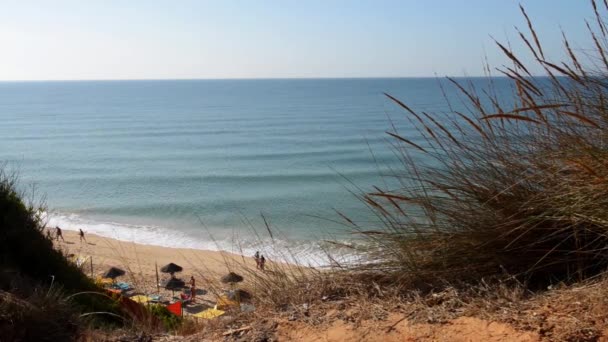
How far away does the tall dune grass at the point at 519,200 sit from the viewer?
2898 millimetres

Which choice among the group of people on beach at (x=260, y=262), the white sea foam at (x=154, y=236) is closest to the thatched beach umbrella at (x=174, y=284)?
the white sea foam at (x=154, y=236)

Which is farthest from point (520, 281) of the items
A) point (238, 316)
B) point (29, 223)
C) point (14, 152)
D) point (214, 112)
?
point (214, 112)

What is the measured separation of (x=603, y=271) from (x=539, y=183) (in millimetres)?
637

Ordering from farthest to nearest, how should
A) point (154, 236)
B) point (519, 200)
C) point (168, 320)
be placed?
point (154, 236), point (168, 320), point (519, 200)

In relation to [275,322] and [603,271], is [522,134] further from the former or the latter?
[275,322]

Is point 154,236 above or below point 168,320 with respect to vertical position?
below

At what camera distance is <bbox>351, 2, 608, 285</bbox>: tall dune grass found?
2.90 metres

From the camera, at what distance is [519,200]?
3211 mm

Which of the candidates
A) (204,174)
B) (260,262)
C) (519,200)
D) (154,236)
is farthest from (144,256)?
(519,200)

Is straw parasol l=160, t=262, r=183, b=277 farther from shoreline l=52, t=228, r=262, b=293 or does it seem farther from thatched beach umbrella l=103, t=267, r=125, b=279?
thatched beach umbrella l=103, t=267, r=125, b=279

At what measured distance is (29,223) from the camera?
27.3 feet

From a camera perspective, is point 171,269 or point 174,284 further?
point 171,269

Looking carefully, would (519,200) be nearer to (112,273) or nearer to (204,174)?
(112,273)

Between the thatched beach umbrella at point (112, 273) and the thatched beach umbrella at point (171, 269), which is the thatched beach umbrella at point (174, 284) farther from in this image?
the thatched beach umbrella at point (112, 273)
